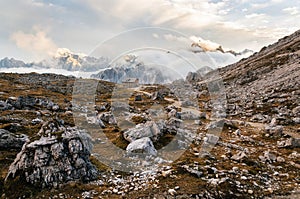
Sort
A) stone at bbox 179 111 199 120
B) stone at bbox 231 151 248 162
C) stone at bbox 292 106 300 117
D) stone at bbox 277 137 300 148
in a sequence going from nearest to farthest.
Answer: stone at bbox 231 151 248 162 → stone at bbox 277 137 300 148 → stone at bbox 292 106 300 117 → stone at bbox 179 111 199 120

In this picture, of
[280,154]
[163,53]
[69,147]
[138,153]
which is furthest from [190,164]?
[163,53]

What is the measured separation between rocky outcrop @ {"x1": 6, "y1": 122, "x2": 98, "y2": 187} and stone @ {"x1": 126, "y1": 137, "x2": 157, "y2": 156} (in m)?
5.96

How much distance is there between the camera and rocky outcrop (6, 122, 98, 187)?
749 inches

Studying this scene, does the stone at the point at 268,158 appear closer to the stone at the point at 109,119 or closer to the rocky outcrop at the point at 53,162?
the rocky outcrop at the point at 53,162

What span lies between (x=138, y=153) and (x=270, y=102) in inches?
2164

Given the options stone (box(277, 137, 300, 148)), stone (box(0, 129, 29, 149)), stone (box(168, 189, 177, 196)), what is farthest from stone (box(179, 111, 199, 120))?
stone (box(168, 189, 177, 196))

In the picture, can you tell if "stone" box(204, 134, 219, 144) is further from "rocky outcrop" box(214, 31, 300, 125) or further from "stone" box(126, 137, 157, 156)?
"rocky outcrop" box(214, 31, 300, 125)

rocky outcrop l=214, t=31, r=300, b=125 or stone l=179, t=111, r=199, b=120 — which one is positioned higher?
rocky outcrop l=214, t=31, r=300, b=125

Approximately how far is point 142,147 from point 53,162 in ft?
31.8

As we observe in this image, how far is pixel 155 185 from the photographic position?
19.7 m

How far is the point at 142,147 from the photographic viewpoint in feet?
88.4

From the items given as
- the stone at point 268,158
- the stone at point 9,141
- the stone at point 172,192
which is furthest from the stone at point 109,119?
the stone at point 172,192

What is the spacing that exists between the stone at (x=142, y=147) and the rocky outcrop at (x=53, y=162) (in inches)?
235

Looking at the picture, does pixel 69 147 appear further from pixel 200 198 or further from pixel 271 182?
pixel 271 182
